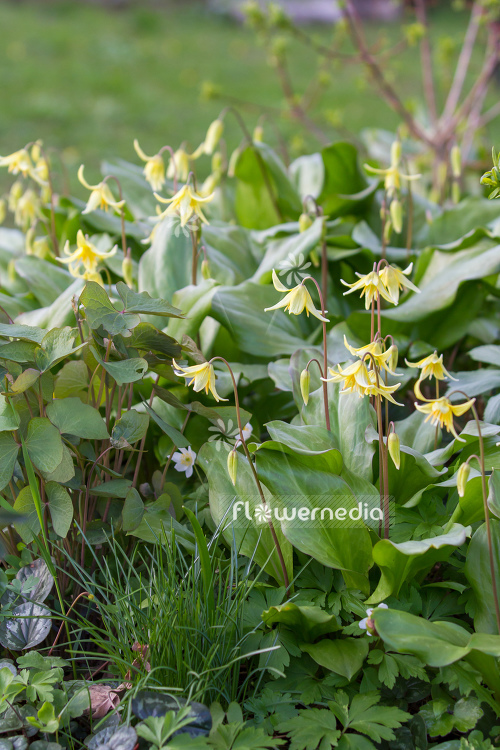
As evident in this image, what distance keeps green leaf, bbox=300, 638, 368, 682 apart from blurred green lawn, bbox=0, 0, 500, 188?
14.6 feet

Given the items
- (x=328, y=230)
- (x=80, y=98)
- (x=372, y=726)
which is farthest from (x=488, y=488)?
(x=80, y=98)

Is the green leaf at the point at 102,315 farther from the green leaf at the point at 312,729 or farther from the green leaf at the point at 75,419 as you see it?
the green leaf at the point at 312,729

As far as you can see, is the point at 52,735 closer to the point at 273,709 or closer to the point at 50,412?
the point at 273,709

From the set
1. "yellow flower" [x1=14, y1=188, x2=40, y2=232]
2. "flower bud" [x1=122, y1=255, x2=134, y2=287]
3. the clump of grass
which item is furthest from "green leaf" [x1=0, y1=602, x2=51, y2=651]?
"yellow flower" [x1=14, y1=188, x2=40, y2=232]

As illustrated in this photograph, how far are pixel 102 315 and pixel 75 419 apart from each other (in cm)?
24

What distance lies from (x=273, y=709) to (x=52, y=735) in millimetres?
452

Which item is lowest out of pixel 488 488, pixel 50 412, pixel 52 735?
pixel 52 735

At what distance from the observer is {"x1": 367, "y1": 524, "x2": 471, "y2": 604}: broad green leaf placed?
1268 mm

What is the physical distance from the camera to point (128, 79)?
7844 millimetres

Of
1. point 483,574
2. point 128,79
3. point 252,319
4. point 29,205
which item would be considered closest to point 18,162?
point 29,205

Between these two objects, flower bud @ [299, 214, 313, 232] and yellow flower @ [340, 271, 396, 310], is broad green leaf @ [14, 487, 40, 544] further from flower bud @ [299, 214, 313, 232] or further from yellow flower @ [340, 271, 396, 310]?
flower bud @ [299, 214, 313, 232]

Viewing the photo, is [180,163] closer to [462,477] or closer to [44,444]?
[44,444]

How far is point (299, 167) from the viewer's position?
10.1 feet

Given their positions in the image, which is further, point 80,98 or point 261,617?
point 80,98
